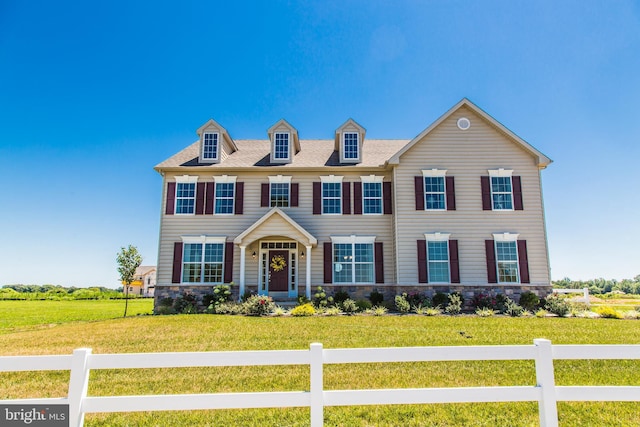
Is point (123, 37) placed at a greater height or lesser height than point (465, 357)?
greater

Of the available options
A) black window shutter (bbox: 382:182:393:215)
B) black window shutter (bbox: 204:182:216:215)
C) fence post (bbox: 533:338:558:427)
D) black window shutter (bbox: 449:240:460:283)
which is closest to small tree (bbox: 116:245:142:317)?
black window shutter (bbox: 204:182:216:215)

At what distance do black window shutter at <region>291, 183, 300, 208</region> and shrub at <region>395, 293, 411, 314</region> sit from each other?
668 cm

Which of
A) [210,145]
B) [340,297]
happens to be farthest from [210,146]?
[340,297]

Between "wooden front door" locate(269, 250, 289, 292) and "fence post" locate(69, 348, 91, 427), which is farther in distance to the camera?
"wooden front door" locate(269, 250, 289, 292)

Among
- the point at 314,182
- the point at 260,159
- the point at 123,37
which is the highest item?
the point at 123,37

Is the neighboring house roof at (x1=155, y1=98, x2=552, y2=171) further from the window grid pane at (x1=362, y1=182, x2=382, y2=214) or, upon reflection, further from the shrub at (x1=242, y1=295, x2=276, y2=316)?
the shrub at (x1=242, y1=295, x2=276, y2=316)

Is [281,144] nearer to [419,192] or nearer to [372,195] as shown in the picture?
[372,195]

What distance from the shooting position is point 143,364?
3.85 meters

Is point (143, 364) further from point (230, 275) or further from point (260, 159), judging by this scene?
point (260, 159)

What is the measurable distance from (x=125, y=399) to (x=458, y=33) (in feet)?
44.8

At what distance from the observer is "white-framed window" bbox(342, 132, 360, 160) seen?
1903cm

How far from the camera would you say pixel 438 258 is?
1725 centimetres

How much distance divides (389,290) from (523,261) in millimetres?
6292

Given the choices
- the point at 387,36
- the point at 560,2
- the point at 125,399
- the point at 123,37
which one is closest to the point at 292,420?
the point at 125,399
